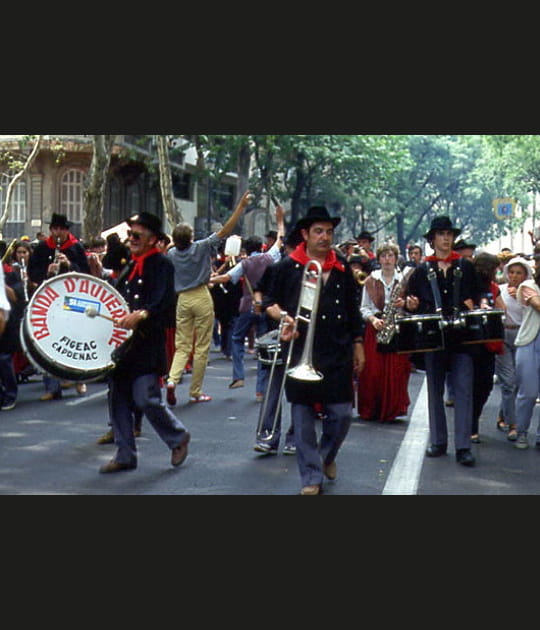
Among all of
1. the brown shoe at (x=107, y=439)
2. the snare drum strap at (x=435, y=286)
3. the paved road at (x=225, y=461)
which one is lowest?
the paved road at (x=225, y=461)

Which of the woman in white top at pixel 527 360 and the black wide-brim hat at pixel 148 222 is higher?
the black wide-brim hat at pixel 148 222

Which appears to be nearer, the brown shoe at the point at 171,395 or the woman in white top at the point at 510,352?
the woman in white top at the point at 510,352

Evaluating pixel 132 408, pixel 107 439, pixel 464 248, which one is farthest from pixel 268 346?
pixel 464 248

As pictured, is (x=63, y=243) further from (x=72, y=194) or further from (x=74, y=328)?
(x=72, y=194)

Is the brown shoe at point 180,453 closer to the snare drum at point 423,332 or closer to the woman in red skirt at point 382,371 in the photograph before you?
the snare drum at point 423,332

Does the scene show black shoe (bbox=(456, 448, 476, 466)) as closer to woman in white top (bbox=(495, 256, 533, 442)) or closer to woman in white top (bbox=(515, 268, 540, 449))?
woman in white top (bbox=(515, 268, 540, 449))

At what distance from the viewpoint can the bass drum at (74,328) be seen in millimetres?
7664

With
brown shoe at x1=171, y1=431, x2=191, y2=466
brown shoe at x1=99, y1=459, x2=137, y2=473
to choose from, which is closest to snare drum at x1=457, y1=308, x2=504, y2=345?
brown shoe at x1=171, y1=431, x2=191, y2=466

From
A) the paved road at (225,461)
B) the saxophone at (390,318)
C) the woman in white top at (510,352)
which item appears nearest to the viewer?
the paved road at (225,461)

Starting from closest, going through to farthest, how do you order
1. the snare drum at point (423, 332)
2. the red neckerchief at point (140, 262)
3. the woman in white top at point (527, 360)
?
the red neckerchief at point (140, 262)
the snare drum at point (423, 332)
the woman in white top at point (527, 360)

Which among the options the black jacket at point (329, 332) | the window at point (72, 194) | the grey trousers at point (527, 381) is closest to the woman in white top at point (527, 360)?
the grey trousers at point (527, 381)

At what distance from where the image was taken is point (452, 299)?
8.69 metres

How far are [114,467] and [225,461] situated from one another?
97cm

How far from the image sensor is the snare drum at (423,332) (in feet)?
27.9
